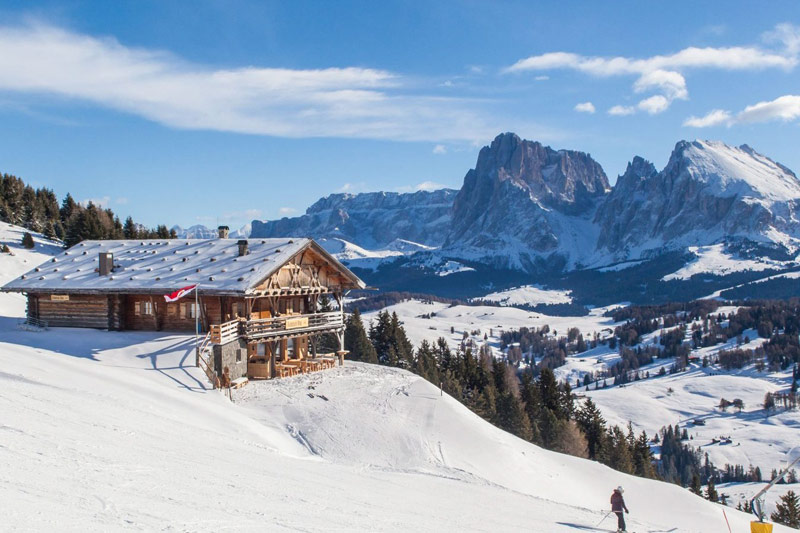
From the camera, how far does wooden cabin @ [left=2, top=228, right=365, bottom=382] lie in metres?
31.8

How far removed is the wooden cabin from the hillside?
1521 mm

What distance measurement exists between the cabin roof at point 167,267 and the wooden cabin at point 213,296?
58 millimetres

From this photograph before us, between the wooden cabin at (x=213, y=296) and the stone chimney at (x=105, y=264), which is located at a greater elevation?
the stone chimney at (x=105, y=264)

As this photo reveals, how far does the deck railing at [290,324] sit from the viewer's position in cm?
3231

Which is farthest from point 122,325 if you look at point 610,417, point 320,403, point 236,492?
point 610,417

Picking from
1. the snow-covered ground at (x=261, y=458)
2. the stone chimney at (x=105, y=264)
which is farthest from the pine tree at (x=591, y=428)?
the stone chimney at (x=105, y=264)

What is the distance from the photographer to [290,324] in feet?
114

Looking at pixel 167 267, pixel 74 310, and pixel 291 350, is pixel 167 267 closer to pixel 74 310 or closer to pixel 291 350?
pixel 74 310

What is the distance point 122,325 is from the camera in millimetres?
34438

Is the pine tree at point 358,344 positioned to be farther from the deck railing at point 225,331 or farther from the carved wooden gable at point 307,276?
the deck railing at point 225,331

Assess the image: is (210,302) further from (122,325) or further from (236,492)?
(236,492)

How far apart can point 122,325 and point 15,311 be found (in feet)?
45.0

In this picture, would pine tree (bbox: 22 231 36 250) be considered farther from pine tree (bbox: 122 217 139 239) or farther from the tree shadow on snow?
the tree shadow on snow

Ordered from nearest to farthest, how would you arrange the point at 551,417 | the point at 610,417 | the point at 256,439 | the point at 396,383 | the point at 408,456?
the point at 256,439
the point at 408,456
the point at 396,383
the point at 551,417
the point at 610,417
